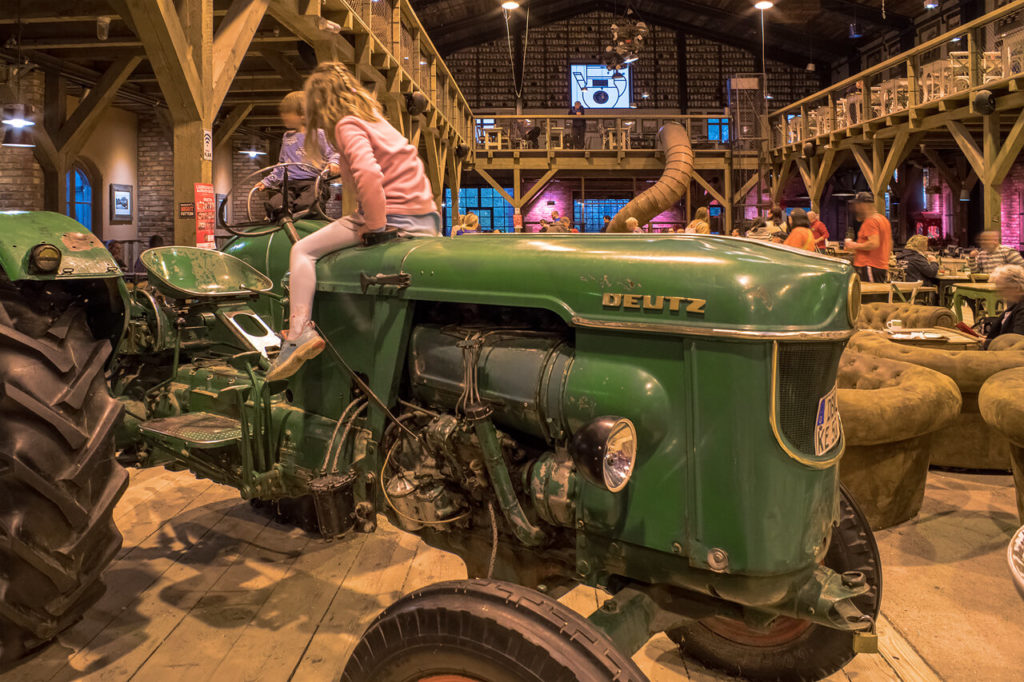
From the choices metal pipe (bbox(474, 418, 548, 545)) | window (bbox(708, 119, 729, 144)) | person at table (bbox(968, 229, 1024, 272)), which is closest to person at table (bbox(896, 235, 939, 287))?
person at table (bbox(968, 229, 1024, 272))

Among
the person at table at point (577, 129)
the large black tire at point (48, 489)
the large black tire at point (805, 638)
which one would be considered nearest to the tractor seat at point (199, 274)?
the large black tire at point (48, 489)

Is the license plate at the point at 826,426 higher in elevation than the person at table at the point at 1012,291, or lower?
lower

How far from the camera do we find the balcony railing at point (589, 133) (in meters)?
22.5

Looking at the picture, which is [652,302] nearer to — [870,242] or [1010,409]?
[1010,409]

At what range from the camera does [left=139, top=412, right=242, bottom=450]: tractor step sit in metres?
2.76

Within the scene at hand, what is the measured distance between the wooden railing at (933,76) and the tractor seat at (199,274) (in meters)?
11.2

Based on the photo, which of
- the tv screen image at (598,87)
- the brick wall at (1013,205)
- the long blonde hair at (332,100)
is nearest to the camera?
the long blonde hair at (332,100)

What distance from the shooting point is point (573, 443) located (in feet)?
5.74

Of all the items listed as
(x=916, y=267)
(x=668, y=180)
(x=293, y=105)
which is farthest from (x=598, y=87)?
(x=293, y=105)

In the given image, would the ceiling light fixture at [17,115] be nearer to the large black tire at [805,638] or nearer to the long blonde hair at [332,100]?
the long blonde hair at [332,100]

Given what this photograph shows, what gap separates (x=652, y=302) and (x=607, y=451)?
0.34 metres

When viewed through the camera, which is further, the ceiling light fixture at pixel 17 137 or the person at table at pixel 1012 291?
the ceiling light fixture at pixel 17 137

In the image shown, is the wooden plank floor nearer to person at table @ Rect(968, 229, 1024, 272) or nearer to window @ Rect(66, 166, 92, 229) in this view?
person at table @ Rect(968, 229, 1024, 272)

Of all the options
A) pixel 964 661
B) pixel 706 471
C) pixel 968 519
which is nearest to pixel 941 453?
pixel 968 519
